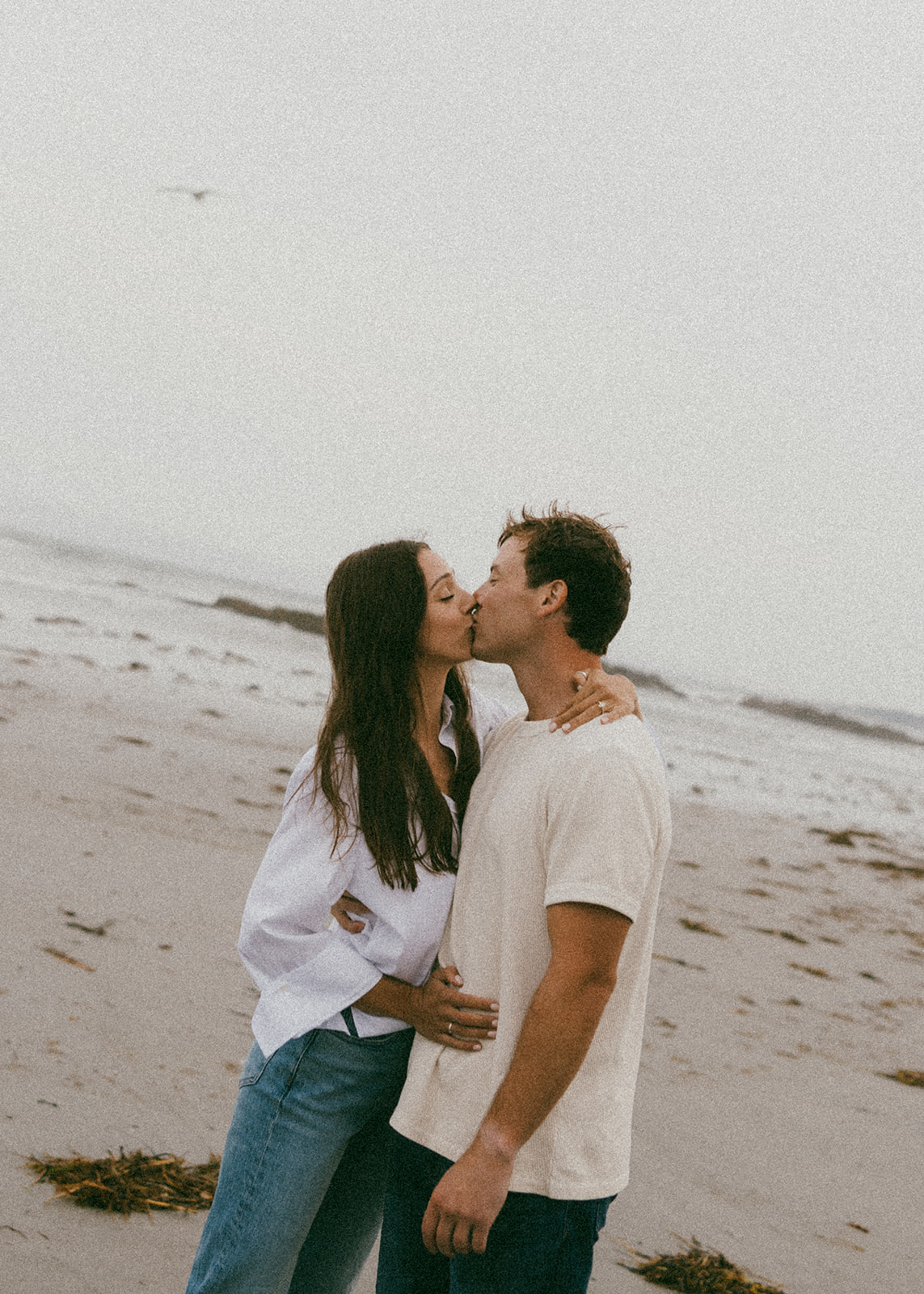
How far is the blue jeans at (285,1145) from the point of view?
2.10 meters

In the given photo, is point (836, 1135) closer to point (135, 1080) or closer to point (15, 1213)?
point (135, 1080)

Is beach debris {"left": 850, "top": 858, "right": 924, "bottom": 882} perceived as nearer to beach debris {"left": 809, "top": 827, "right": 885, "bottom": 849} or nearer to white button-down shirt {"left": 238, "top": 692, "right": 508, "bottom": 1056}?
beach debris {"left": 809, "top": 827, "right": 885, "bottom": 849}

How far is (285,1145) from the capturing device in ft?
6.92

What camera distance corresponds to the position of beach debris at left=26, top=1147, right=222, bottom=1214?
113 inches

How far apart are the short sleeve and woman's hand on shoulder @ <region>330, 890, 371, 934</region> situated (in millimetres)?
474

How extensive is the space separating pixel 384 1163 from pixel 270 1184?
31 centimetres

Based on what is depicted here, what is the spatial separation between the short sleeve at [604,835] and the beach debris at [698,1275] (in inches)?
72.5

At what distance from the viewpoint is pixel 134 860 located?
19.4 ft

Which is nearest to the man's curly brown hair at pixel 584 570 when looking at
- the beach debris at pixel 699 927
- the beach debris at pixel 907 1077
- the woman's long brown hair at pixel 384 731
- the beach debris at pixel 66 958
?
the woman's long brown hair at pixel 384 731

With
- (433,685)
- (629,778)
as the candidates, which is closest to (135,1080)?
(433,685)

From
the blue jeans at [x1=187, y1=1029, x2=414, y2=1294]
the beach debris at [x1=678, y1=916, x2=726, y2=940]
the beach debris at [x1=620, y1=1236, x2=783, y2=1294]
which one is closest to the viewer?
the blue jeans at [x1=187, y1=1029, x2=414, y2=1294]

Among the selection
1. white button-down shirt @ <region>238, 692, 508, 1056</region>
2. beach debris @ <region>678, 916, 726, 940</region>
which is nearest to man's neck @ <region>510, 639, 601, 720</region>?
white button-down shirt @ <region>238, 692, 508, 1056</region>

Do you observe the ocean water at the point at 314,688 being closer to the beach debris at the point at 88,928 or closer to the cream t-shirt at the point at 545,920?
the beach debris at the point at 88,928

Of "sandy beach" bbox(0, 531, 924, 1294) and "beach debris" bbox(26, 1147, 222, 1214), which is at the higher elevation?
"beach debris" bbox(26, 1147, 222, 1214)
